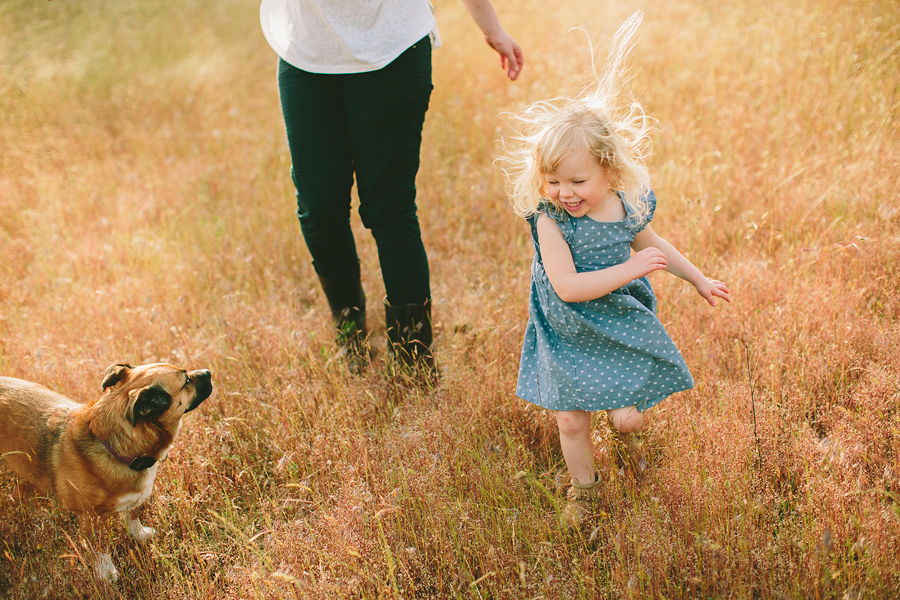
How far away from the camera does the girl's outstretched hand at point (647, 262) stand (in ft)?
6.23

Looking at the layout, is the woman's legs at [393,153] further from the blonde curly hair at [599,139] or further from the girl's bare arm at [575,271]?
the girl's bare arm at [575,271]

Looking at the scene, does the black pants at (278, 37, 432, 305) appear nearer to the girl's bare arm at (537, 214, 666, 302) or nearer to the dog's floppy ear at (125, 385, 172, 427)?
the girl's bare arm at (537, 214, 666, 302)

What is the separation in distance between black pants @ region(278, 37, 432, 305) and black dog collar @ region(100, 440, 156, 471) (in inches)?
47.4

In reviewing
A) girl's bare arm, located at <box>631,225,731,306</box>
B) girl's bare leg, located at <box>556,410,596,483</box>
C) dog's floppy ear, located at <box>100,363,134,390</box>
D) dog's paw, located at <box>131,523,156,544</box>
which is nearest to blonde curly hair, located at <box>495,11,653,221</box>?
girl's bare arm, located at <box>631,225,731,306</box>

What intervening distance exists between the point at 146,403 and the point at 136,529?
0.60m

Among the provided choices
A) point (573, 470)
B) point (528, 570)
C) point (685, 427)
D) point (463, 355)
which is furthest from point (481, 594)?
point (463, 355)

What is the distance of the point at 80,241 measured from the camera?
4539 millimetres

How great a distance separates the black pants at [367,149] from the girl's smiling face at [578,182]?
0.85 metres

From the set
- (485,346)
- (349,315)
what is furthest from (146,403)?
(485,346)

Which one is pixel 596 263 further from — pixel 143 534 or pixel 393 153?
pixel 143 534

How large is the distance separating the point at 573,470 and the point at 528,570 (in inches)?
16.9

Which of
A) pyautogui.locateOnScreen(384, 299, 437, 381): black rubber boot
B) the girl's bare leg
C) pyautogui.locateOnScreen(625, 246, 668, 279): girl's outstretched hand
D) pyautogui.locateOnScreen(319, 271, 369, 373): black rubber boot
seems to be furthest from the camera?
pyautogui.locateOnScreen(319, 271, 369, 373): black rubber boot

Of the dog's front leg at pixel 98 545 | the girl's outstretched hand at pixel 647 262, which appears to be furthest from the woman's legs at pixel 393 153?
the dog's front leg at pixel 98 545

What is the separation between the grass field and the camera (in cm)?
195
